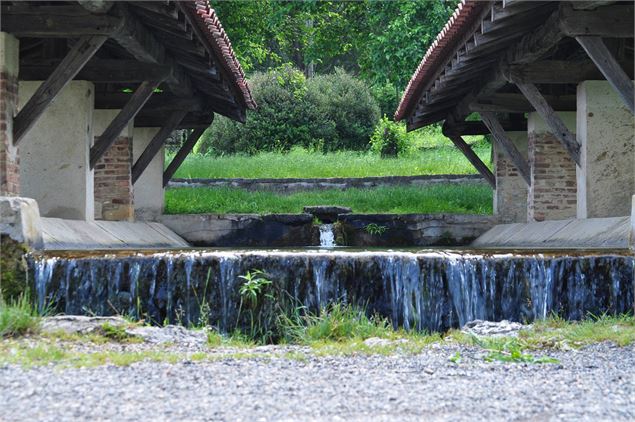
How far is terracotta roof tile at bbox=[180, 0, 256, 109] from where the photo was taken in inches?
380

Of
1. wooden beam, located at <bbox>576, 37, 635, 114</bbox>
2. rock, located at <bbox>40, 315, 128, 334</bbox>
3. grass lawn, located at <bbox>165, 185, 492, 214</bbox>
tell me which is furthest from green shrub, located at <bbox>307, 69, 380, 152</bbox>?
rock, located at <bbox>40, 315, 128, 334</bbox>

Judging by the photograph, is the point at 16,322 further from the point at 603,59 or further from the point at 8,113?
the point at 603,59

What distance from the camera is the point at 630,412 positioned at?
3906 millimetres

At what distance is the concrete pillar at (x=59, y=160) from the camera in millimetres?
11312

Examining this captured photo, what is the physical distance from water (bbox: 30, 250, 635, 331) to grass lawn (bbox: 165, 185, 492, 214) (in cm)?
908

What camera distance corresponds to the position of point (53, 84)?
926 centimetres

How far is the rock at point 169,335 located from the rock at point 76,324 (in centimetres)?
15

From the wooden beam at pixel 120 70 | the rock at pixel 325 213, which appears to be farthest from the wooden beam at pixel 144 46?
the rock at pixel 325 213

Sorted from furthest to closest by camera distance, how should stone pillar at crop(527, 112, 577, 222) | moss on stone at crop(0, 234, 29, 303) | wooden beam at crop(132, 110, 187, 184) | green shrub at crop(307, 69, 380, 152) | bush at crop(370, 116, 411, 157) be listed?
1. green shrub at crop(307, 69, 380, 152)
2. bush at crop(370, 116, 411, 157)
3. wooden beam at crop(132, 110, 187, 184)
4. stone pillar at crop(527, 112, 577, 222)
5. moss on stone at crop(0, 234, 29, 303)

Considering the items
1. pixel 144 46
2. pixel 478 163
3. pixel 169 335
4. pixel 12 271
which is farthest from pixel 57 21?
pixel 478 163

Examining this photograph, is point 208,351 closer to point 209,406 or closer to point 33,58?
point 209,406

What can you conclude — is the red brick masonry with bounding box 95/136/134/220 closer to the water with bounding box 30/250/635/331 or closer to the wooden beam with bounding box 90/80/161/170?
the wooden beam with bounding box 90/80/161/170

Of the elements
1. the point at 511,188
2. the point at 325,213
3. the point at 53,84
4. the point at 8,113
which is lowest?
the point at 325,213

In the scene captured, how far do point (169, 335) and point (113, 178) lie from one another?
8.05 meters
